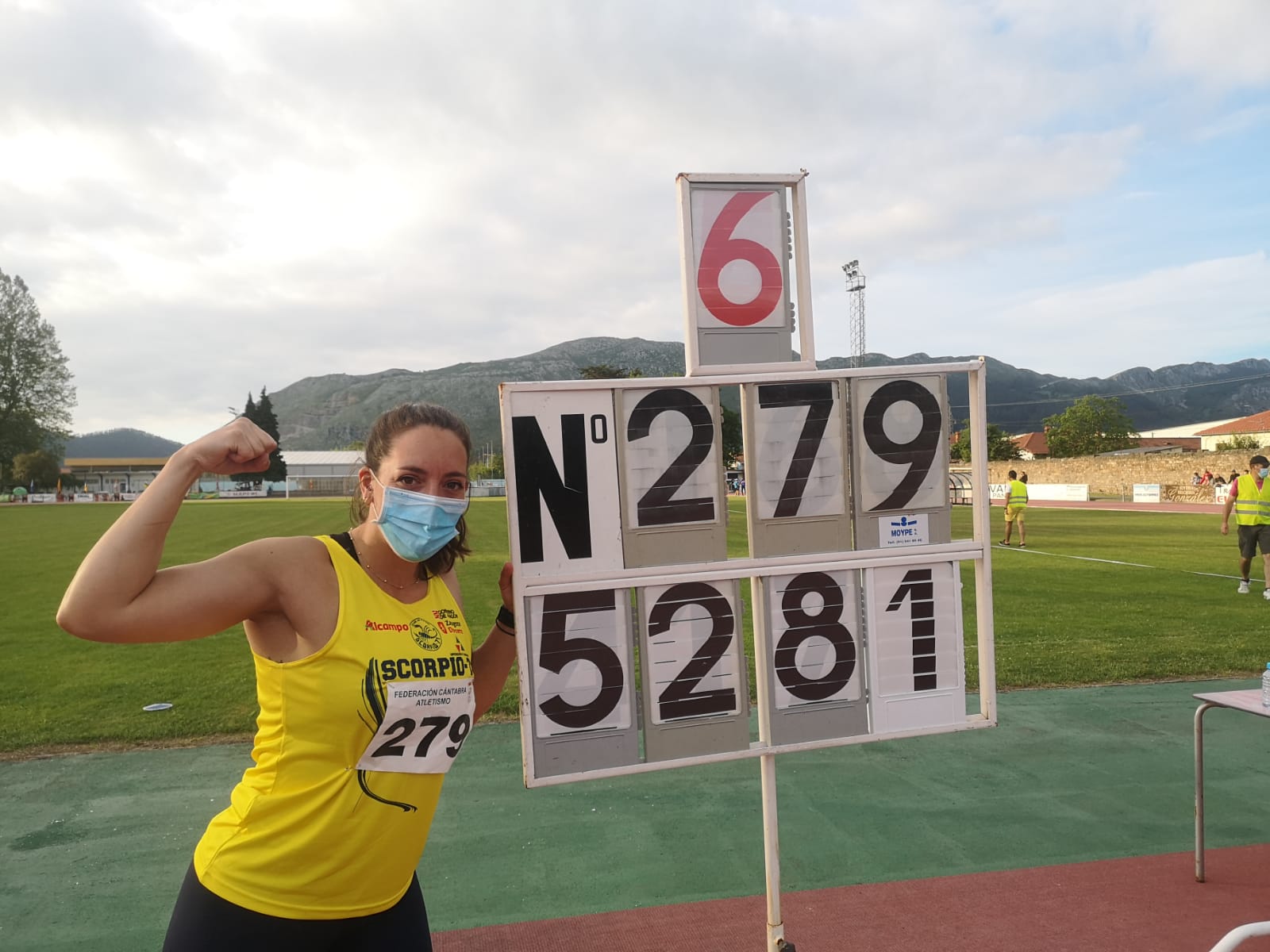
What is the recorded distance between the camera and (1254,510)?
11414 mm

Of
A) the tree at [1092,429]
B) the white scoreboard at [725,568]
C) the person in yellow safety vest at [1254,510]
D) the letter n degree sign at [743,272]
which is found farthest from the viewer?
the tree at [1092,429]

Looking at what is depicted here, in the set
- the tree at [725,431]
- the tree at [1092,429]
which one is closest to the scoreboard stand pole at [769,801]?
the tree at [725,431]

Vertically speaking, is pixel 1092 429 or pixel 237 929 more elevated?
pixel 1092 429

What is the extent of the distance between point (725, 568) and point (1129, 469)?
54.0 metres

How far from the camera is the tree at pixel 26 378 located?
6656cm

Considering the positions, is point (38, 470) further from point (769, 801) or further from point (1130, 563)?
point (769, 801)

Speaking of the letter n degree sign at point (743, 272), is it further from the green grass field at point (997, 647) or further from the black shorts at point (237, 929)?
the green grass field at point (997, 647)

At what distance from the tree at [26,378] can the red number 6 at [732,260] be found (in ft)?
269

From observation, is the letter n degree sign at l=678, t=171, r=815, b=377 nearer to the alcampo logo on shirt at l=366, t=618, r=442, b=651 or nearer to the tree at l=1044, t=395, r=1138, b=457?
the alcampo logo on shirt at l=366, t=618, r=442, b=651

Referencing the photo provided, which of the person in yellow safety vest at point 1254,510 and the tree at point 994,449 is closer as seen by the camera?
the person in yellow safety vest at point 1254,510

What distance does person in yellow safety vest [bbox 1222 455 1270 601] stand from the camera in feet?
37.0

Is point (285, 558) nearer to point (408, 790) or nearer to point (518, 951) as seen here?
point (408, 790)

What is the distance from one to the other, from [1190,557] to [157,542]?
19.0 m

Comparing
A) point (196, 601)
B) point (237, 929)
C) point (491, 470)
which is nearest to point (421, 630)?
point (196, 601)
